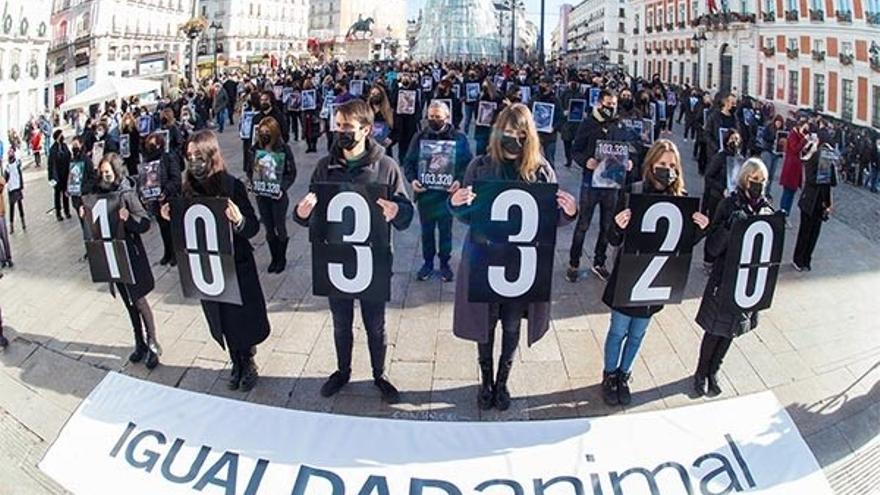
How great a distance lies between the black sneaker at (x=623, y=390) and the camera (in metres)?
3.94

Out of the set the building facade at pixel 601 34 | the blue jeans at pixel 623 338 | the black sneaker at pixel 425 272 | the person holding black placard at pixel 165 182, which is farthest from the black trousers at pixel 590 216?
the building facade at pixel 601 34

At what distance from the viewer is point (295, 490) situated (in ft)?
10.4

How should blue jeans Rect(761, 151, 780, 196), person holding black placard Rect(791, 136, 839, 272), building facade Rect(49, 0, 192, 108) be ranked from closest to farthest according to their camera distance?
person holding black placard Rect(791, 136, 839, 272) < blue jeans Rect(761, 151, 780, 196) < building facade Rect(49, 0, 192, 108)

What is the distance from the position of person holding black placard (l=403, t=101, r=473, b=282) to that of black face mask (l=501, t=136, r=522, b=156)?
1391 mm

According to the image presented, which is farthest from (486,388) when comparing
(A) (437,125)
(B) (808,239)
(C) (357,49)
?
(C) (357,49)

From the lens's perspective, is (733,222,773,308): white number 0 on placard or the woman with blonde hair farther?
(733,222,773,308): white number 0 on placard

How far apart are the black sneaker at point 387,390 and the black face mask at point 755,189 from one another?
95.6 inches

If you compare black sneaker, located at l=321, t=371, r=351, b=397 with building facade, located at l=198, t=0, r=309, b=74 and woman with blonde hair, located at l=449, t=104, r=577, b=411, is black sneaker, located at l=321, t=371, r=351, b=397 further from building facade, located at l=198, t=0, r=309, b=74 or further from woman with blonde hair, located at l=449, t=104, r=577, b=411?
building facade, located at l=198, t=0, r=309, b=74

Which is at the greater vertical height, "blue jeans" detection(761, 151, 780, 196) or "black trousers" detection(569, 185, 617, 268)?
"blue jeans" detection(761, 151, 780, 196)

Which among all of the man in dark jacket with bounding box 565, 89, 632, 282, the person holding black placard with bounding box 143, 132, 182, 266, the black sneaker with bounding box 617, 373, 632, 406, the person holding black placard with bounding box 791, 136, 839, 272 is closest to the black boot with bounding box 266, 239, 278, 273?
the person holding black placard with bounding box 143, 132, 182, 266

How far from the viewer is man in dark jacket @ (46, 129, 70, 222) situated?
24.3ft

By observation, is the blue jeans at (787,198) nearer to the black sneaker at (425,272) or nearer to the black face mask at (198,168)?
the black sneaker at (425,272)

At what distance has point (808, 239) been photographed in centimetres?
623

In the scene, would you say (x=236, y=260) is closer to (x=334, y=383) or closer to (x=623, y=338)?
(x=334, y=383)
